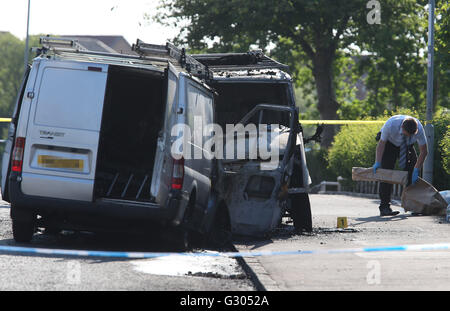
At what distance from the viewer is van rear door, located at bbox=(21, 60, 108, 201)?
32.3ft

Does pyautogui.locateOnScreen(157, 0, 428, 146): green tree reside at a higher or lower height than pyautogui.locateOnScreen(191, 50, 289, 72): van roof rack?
higher

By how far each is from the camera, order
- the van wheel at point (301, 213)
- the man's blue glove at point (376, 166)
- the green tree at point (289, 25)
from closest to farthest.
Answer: the van wheel at point (301, 213) < the man's blue glove at point (376, 166) < the green tree at point (289, 25)

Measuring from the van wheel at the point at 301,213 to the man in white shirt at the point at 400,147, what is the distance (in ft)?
10.6

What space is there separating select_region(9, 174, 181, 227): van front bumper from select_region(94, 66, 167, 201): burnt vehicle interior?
46.0 inches

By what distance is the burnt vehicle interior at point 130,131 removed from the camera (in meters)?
11.3

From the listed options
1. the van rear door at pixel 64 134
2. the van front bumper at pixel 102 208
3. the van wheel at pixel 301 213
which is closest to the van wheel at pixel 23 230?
the van front bumper at pixel 102 208

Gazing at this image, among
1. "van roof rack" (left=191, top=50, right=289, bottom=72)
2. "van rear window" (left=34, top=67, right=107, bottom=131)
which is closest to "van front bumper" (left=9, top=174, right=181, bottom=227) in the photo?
"van rear window" (left=34, top=67, right=107, bottom=131)

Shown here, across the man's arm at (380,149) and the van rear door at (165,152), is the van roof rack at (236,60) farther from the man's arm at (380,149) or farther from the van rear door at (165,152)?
the van rear door at (165,152)

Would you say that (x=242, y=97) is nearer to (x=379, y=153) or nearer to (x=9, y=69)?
(x=379, y=153)

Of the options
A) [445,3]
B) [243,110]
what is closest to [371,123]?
[445,3]

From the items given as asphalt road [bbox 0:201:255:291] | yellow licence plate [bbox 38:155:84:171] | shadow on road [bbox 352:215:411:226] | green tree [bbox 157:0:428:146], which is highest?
green tree [bbox 157:0:428:146]

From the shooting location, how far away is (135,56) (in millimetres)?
10359

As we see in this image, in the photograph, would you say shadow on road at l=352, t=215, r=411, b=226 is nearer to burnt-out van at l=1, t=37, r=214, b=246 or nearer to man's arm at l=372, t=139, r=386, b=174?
man's arm at l=372, t=139, r=386, b=174

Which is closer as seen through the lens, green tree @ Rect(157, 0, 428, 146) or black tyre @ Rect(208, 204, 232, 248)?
black tyre @ Rect(208, 204, 232, 248)
